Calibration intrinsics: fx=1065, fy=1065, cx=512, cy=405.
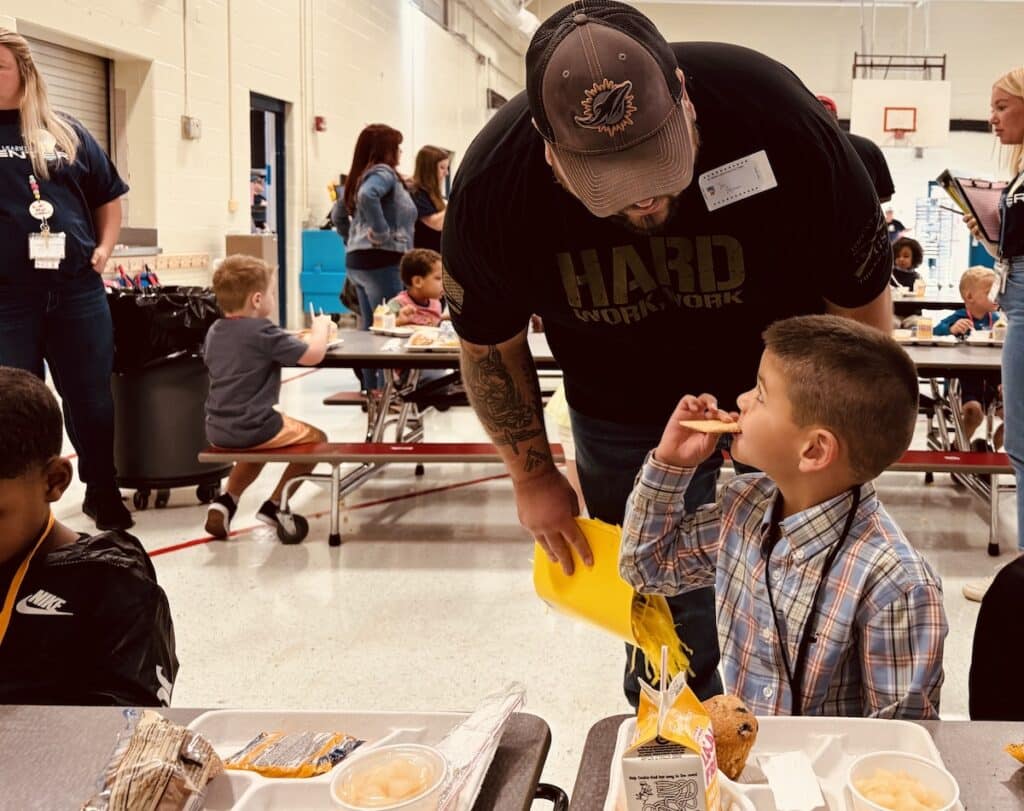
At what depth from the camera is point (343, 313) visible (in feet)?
35.4

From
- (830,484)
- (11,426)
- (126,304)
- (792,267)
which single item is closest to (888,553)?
(830,484)

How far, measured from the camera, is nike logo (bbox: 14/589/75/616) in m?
1.36

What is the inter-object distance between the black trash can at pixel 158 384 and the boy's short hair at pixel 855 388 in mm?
3408

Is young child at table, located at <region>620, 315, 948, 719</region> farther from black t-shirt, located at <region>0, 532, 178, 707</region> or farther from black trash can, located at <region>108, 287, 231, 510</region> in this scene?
black trash can, located at <region>108, 287, 231, 510</region>

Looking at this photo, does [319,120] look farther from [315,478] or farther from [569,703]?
[569,703]

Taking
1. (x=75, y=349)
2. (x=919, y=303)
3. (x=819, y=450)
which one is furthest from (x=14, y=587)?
(x=919, y=303)

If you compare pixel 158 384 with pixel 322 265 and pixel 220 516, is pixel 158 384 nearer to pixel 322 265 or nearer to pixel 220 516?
pixel 220 516

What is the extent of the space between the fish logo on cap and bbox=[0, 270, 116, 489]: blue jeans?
3012 millimetres

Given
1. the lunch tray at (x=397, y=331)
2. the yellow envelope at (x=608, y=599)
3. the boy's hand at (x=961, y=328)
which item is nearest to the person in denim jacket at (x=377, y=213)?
the lunch tray at (x=397, y=331)

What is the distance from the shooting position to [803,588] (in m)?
1.35

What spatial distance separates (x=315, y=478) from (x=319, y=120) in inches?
266

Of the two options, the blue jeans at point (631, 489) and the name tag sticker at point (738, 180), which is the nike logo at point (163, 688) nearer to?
the blue jeans at point (631, 489)

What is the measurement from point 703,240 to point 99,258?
298 cm

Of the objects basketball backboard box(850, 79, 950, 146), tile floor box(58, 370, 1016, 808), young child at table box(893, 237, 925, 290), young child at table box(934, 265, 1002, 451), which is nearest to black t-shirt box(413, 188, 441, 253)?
tile floor box(58, 370, 1016, 808)
